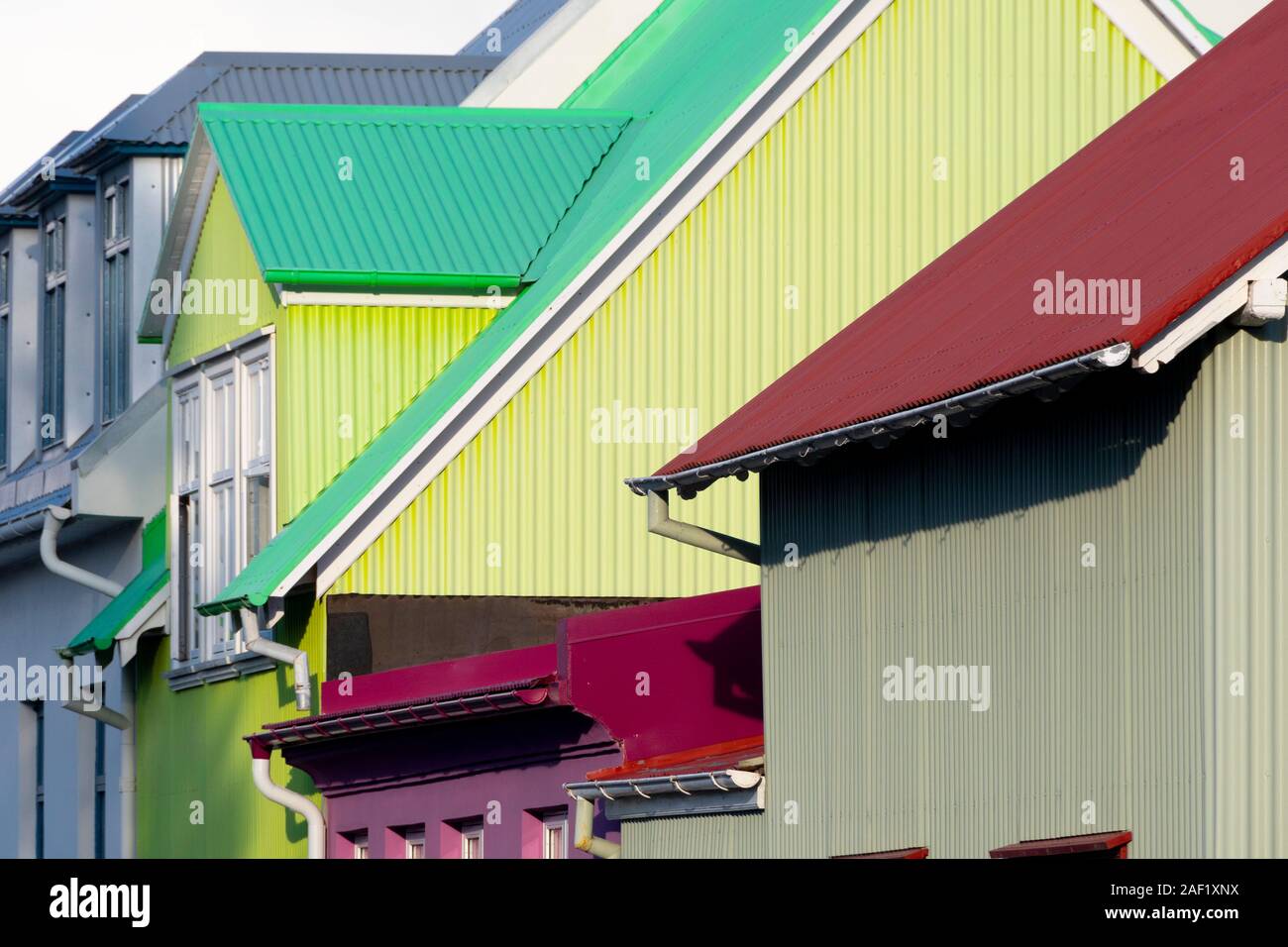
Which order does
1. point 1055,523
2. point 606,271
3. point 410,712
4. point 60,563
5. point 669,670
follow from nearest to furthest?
point 1055,523 < point 669,670 < point 410,712 < point 606,271 < point 60,563

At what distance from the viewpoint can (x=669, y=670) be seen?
19031 mm

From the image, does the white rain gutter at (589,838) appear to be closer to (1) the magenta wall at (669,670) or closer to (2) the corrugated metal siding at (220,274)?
(1) the magenta wall at (669,670)

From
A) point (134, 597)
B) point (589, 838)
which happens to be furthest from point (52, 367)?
point (589, 838)

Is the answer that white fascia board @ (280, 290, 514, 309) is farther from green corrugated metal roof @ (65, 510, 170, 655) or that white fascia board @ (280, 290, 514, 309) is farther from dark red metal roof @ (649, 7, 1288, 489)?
dark red metal roof @ (649, 7, 1288, 489)

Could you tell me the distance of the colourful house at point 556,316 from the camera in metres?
23.1

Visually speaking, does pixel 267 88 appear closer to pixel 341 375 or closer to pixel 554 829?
pixel 341 375

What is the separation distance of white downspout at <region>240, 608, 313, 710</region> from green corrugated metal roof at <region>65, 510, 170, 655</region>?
377 cm

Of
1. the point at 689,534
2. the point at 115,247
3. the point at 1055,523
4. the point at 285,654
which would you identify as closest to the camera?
the point at 1055,523

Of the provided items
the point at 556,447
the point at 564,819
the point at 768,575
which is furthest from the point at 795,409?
the point at 556,447

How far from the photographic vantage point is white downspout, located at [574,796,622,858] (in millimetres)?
18484

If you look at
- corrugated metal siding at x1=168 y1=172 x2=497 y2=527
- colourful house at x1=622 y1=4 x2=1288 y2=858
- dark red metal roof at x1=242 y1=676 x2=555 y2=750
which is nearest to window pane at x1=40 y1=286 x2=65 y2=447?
corrugated metal siding at x1=168 y1=172 x2=497 y2=527

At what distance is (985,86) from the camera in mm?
23578

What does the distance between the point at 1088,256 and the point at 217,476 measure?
11.4m

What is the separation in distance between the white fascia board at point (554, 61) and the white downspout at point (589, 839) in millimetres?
11363
